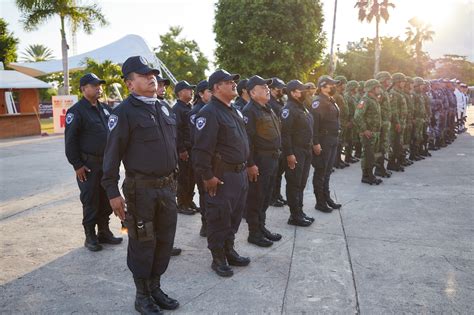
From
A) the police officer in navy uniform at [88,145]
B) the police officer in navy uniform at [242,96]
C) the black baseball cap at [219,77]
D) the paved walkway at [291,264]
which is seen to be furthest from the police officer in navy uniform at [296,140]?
the police officer in navy uniform at [88,145]

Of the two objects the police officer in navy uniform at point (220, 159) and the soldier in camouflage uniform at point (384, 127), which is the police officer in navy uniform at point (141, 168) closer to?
the police officer in navy uniform at point (220, 159)

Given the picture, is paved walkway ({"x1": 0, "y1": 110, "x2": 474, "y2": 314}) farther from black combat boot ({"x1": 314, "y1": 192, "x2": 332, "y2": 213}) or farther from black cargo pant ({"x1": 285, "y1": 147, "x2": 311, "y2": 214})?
black cargo pant ({"x1": 285, "y1": 147, "x2": 311, "y2": 214})

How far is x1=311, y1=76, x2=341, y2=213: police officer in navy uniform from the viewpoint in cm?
607

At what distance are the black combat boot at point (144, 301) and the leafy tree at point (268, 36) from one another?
72.0 feet

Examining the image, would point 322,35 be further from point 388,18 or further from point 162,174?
point 162,174

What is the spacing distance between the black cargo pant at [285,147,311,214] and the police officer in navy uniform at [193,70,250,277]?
56.7 inches

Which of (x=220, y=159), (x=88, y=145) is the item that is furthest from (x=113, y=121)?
(x=88, y=145)

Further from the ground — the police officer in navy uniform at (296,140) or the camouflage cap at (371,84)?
the camouflage cap at (371,84)

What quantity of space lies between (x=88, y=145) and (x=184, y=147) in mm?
1731

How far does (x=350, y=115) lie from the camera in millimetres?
10242

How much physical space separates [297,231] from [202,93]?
93.4 inches

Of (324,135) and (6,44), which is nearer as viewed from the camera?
(324,135)

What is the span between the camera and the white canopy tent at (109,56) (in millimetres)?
31266

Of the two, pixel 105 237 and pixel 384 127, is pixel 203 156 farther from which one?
pixel 384 127
